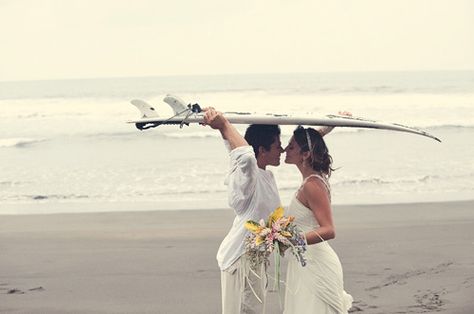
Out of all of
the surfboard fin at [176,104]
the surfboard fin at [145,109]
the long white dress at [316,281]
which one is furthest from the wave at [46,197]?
the surfboard fin at [176,104]

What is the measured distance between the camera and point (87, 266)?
1088 cm

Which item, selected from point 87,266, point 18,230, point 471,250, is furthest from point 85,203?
point 471,250

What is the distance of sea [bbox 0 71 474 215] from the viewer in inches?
716

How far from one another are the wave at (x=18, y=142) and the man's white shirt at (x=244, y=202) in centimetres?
2740

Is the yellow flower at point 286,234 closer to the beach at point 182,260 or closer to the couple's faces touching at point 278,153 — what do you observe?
the couple's faces touching at point 278,153

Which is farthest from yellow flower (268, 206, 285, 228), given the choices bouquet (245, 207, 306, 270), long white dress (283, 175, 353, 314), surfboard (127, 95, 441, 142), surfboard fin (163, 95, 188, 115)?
surfboard fin (163, 95, 188, 115)

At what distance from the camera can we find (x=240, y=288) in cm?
524

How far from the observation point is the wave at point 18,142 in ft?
106

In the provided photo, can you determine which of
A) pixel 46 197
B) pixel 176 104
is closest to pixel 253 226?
pixel 176 104

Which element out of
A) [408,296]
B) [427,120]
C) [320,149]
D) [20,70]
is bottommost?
[408,296]

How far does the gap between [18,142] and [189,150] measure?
748cm

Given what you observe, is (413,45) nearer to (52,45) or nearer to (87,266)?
(52,45)

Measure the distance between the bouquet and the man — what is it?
0.23 feet

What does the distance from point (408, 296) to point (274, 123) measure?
14.8ft
